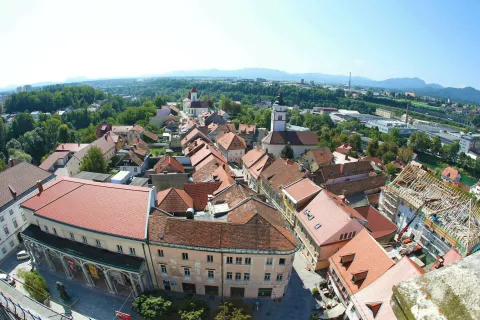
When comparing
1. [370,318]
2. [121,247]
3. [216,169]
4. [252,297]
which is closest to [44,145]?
[216,169]

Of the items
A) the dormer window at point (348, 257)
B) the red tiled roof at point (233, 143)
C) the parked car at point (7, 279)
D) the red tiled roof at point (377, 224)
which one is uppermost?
the red tiled roof at point (233, 143)

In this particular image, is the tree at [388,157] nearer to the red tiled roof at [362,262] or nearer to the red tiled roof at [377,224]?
the red tiled roof at [377,224]

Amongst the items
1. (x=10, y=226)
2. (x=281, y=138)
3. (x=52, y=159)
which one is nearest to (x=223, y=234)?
(x=10, y=226)

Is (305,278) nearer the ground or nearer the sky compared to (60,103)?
nearer the ground

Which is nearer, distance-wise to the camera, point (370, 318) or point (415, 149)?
point (370, 318)

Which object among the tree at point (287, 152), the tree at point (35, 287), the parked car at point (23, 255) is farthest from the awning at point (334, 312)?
the tree at point (287, 152)

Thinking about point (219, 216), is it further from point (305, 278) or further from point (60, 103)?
point (60, 103)
